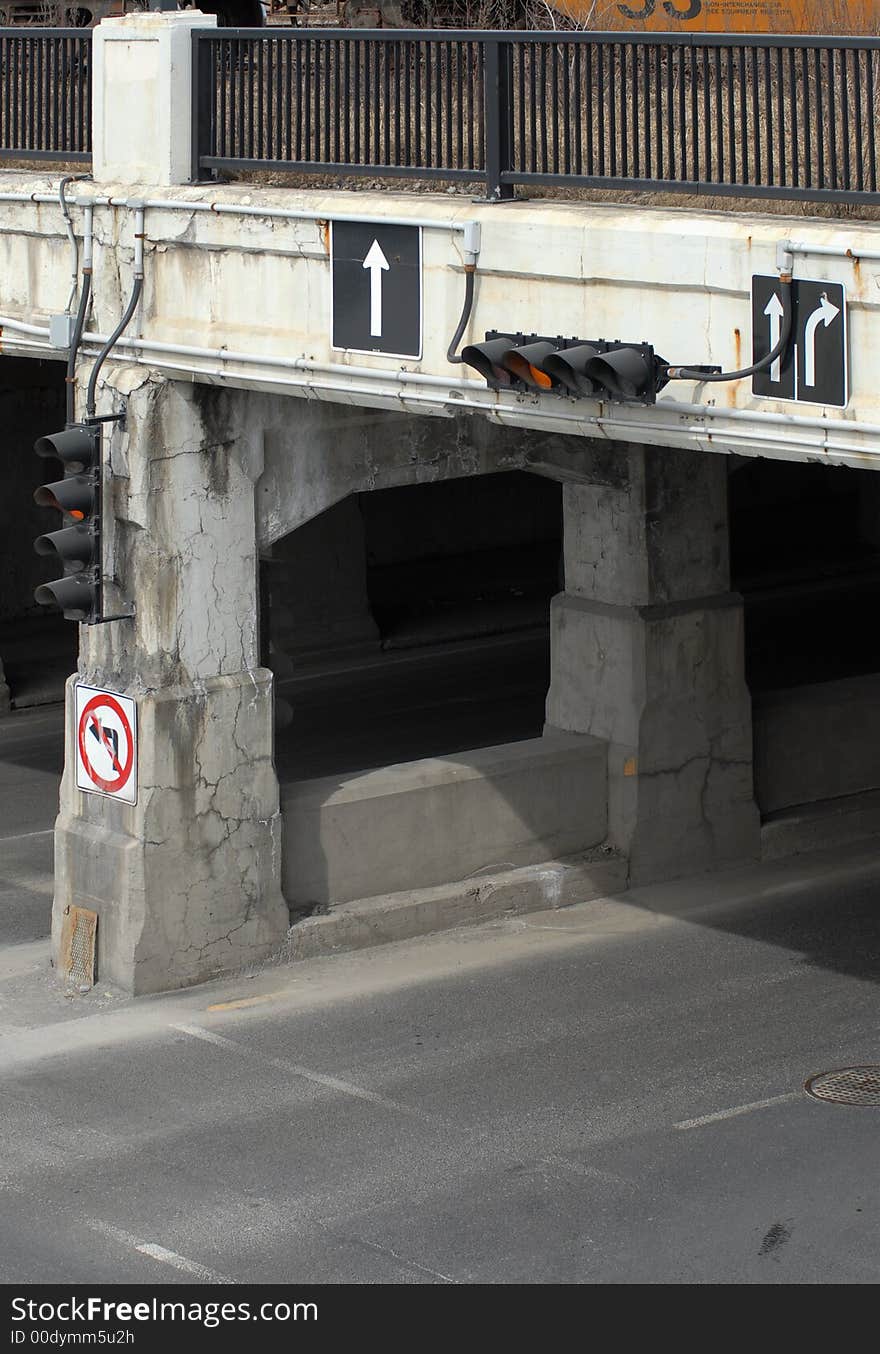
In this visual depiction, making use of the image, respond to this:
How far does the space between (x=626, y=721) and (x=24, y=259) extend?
18.6 feet

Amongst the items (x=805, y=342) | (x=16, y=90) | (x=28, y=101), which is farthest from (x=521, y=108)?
(x=16, y=90)

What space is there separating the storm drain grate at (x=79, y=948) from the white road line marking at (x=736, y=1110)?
4.36m

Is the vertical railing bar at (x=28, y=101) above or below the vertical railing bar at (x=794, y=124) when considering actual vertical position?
above

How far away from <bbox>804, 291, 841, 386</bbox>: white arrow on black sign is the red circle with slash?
5591 mm

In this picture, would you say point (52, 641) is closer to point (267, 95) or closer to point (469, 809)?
point (469, 809)

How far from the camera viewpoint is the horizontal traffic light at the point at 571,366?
35.5ft

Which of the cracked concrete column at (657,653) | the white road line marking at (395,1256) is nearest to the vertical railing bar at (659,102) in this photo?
the cracked concrete column at (657,653)

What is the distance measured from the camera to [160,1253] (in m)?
10.5

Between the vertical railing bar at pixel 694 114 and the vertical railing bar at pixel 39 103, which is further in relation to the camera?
the vertical railing bar at pixel 39 103

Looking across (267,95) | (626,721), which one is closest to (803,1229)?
(626,721)

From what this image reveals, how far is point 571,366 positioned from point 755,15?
409cm

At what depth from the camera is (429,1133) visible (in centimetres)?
1200

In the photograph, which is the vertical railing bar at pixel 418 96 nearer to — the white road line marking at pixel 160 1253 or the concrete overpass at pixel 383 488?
the concrete overpass at pixel 383 488
